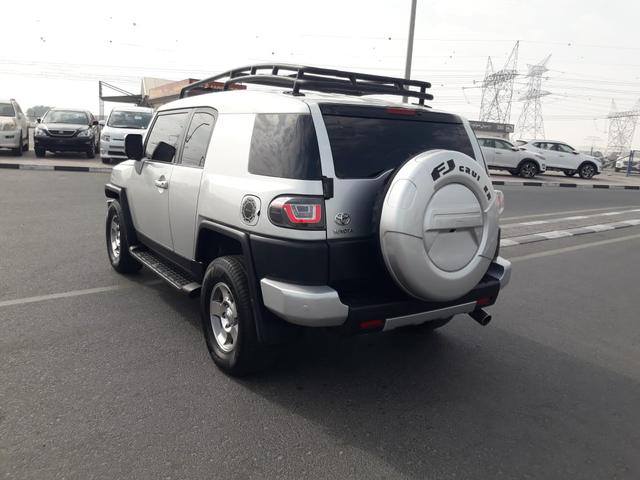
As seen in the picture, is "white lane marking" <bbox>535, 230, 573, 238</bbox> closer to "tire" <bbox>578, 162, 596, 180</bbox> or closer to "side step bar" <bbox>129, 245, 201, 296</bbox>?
"side step bar" <bbox>129, 245, 201, 296</bbox>

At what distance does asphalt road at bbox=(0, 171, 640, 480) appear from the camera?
2605 mm

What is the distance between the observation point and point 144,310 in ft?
14.9

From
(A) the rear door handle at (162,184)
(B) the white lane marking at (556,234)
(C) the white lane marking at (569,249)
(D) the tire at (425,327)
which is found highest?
(A) the rear door handle at (162,184)

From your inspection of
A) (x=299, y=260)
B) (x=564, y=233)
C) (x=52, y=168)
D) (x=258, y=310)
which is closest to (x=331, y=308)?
(x=299, y=260)

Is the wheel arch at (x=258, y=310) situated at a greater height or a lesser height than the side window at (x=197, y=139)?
lesser

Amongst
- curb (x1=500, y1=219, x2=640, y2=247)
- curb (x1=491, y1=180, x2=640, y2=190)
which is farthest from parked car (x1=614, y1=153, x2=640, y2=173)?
curb (x1=500, y1=219, x2=640, y2=247)

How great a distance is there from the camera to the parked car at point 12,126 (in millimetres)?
16969

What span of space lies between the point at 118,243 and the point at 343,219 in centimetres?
344

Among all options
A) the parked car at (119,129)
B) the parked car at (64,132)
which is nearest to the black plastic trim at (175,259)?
the parked car at (119,129)

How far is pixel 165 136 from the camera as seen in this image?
4609 millimetres

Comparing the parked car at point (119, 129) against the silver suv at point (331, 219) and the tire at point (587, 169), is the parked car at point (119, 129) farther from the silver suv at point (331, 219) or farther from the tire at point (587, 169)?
the tire at point (587, 169)

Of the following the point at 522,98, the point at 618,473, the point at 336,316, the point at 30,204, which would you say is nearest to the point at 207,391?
the point at 336,316

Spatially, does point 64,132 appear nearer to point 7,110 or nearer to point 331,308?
point 7,110

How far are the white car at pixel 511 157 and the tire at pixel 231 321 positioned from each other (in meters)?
20.6
